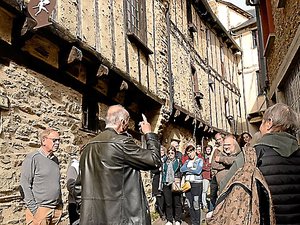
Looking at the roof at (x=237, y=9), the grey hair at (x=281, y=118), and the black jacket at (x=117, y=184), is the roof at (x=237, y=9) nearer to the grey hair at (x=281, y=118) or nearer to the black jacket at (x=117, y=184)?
the black jacket at (x=117, y=184)

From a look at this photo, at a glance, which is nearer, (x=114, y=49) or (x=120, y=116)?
(x=120, y=116)

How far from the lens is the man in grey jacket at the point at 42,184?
454 cm

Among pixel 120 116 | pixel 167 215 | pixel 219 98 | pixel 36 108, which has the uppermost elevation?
pixel 219 98

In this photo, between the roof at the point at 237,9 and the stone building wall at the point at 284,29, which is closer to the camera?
the stone building wall at the point at 284,29

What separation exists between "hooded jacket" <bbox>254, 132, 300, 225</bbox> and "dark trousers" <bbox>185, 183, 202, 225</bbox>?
210 inches

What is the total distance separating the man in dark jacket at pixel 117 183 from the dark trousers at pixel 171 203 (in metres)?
4.82

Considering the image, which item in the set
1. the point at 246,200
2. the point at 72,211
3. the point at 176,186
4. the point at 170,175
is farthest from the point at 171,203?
the point at 246,200

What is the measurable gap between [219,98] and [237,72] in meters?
5.74

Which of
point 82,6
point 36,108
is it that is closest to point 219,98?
point 82,6

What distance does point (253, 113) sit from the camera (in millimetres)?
23703

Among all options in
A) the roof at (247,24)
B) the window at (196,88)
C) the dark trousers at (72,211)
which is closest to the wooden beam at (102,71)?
A: the dark trousers at (72,211)

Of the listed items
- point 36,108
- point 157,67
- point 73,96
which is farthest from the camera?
point 157,67

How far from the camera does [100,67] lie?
24.2 ft

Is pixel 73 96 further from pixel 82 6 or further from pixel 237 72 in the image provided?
pixel 237 72
